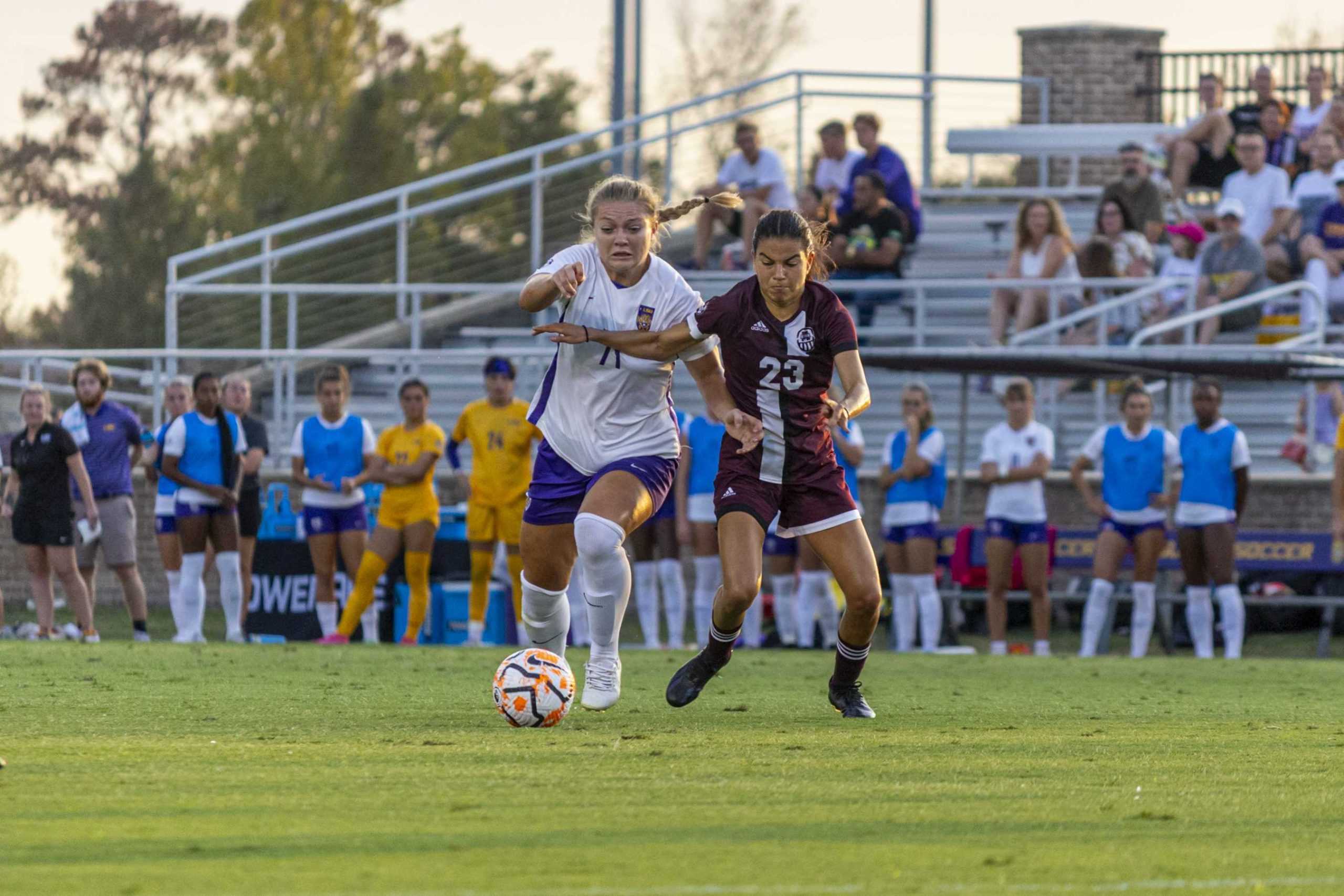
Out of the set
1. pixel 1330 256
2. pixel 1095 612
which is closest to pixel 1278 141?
pixel 1330 256

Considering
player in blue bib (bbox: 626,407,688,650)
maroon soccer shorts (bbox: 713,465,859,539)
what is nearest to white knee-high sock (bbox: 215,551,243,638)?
player in blue bib (bbox: 626,407,688,650)

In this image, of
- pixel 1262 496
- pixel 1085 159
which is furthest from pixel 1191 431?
pixel 1085 159

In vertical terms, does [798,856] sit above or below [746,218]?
below

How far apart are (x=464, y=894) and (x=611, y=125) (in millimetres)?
20855

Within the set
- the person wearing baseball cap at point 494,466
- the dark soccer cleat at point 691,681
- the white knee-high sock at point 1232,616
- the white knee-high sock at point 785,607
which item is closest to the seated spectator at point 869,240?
the white knee-high sock at point 785,607

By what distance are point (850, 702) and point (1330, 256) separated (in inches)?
528

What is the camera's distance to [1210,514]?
15.3 m

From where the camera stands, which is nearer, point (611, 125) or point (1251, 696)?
point (1251, 696)

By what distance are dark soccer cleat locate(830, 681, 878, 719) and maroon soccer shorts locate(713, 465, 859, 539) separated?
0.82 m

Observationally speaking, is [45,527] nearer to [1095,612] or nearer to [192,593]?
[192,593]

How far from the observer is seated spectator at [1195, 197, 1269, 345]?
768 inches

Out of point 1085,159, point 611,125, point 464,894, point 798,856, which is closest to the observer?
point 464,894

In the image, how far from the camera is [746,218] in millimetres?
22594

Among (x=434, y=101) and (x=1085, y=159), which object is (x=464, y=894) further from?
(x=434, y=101)
